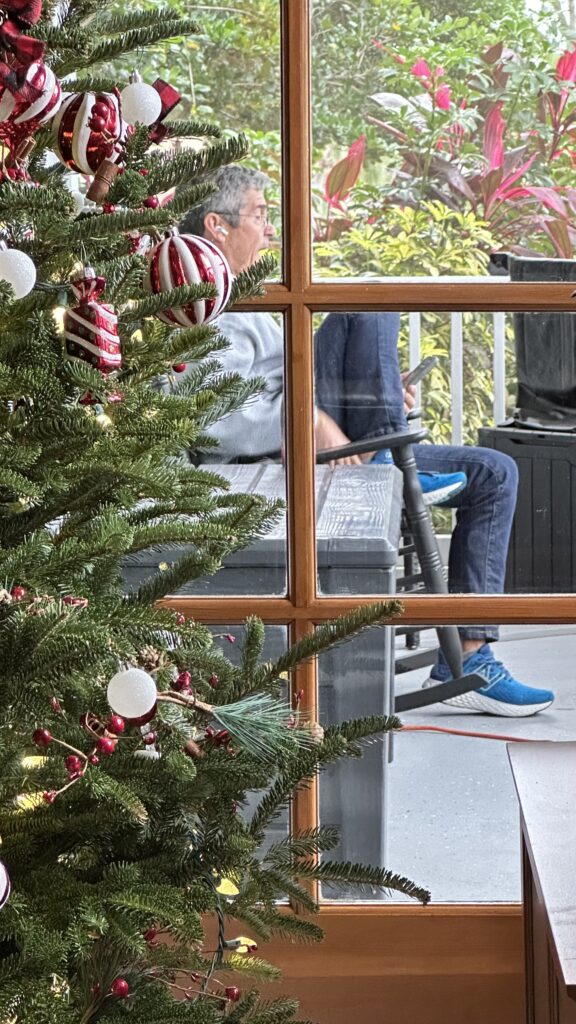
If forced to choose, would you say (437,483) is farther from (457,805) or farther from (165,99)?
(165,99)

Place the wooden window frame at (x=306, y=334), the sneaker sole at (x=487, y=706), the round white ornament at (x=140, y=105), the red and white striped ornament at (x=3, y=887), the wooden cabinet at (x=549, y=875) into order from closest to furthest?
the red and white striped ornament at (x=3, y=887)
the wooden cabinet at (x=549, y=875)
the round white ornament at (x=140, y=105)
the wooden window frame at (x=306, y=334)
the sneaker sole at (x=487, y=706)

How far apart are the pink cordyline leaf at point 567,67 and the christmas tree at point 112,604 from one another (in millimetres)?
831

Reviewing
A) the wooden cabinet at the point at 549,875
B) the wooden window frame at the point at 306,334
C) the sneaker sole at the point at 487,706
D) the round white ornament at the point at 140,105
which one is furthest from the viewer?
the sneaker sole at the point at 487,706

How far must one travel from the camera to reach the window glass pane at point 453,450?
5.59 ft

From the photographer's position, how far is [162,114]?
1.07 meters

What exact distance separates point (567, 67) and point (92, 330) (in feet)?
3.60

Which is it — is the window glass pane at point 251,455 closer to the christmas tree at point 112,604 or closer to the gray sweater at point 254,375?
the gray sweater at point 254,375

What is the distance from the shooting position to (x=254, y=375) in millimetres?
1697

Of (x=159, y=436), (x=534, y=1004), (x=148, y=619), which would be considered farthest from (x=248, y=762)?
(x=534, y=1004)

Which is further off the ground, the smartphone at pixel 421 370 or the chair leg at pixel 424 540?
the smartphone at pixel 421 370

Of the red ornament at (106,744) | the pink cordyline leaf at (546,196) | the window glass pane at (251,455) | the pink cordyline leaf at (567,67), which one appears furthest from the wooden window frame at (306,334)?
the red ornament at (106,744)

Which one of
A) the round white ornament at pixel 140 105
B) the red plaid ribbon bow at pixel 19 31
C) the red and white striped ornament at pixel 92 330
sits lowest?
the red and white striped ornament at pixel 92 330

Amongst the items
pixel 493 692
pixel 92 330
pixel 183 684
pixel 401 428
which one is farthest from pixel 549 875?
pixel 401 428

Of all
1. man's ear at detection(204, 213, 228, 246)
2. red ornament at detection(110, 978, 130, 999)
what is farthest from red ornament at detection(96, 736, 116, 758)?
man's ear at detection(204, 213, 228, 246)
